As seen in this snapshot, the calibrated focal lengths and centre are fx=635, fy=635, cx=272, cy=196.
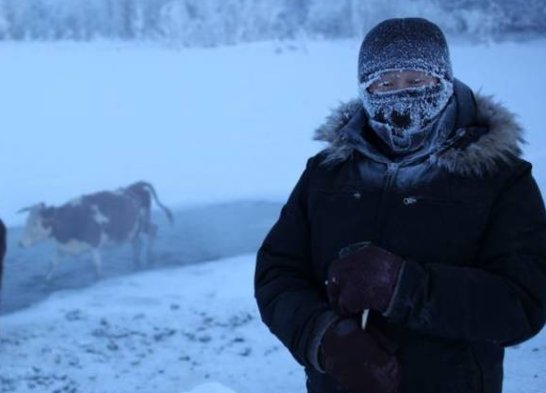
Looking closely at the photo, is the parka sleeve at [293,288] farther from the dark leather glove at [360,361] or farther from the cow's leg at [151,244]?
the cow's leg at [151,244]

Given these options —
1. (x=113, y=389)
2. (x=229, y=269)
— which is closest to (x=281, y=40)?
(x=229, y=269)

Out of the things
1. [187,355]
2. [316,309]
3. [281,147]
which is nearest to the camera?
[316,309]

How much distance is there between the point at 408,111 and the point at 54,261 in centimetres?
215

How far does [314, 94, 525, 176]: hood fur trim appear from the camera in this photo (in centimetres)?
98

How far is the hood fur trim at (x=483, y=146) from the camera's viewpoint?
0.98 meters

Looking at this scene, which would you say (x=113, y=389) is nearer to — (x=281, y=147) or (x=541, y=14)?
(x=281, y=147)

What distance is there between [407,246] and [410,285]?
0.31 feet

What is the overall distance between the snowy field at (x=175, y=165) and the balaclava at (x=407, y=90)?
160 centimetres

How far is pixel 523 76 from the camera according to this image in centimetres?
273

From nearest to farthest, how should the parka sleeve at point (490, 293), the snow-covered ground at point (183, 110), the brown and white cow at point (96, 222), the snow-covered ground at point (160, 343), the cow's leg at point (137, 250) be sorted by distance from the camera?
the parka sleeve at point (490, 293), the snow-covered ground at point (160, 343), the snow-covered ground at point (183, 110), the brown and white cow at point (96, 222), the cow's leg at point (137, 250)

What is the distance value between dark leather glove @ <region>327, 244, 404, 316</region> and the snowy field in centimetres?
157

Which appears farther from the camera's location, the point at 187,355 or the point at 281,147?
the point at 281,147

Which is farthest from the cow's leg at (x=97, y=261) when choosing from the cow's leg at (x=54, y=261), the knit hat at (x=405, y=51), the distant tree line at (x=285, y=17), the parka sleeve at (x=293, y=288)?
the knit hat at (x=405, y=51)

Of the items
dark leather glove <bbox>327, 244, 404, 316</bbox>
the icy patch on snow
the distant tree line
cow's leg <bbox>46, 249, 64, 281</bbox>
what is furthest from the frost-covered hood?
cow's leg <bbox>46, 249, 64, 281</bbox>
